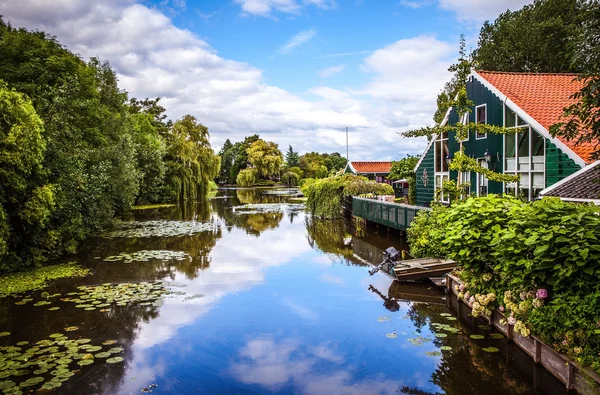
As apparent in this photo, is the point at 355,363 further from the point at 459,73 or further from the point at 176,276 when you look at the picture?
the point at 459,73

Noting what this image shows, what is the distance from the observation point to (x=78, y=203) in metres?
17.1

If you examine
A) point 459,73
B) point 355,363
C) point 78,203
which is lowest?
point 355,363

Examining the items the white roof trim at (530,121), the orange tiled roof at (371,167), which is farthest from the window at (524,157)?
the orange tiled roof at (371,167)

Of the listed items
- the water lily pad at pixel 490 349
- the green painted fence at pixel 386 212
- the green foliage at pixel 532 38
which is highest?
the green foliage at pixel 532 38

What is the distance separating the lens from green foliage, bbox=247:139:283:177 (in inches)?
3159

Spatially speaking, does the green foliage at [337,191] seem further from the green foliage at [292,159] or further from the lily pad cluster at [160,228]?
the green foliage at [292,159]

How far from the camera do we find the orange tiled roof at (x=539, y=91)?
54.0 ft

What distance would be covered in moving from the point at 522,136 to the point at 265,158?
2550 inches

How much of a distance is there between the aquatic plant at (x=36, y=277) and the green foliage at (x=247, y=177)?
67381mm

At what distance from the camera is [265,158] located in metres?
80.1

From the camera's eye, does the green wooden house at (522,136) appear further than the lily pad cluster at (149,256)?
No

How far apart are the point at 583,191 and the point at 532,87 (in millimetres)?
9039

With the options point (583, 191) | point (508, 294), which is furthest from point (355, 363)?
point (583, 191)

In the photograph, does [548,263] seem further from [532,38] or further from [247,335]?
[532,38]
